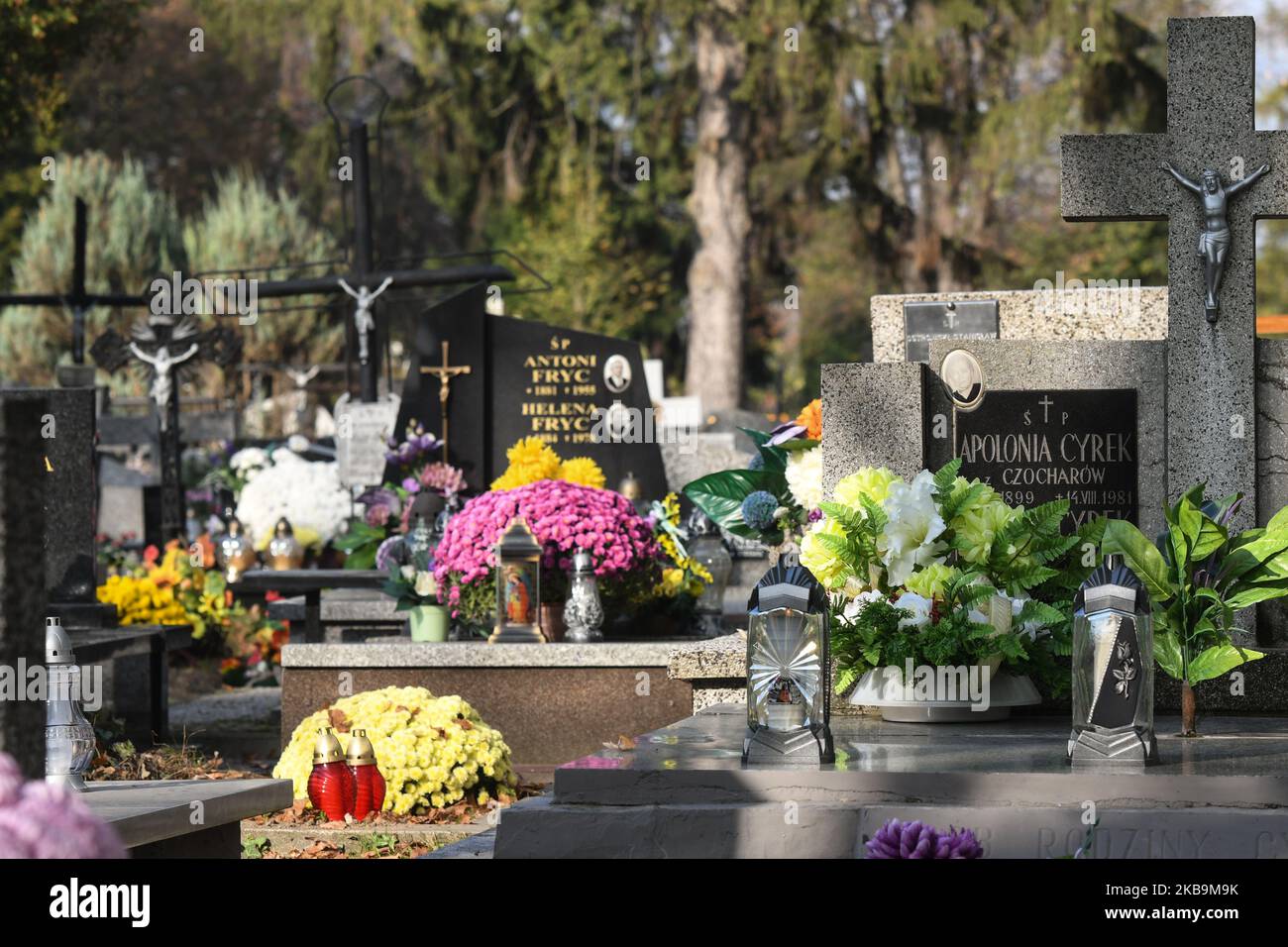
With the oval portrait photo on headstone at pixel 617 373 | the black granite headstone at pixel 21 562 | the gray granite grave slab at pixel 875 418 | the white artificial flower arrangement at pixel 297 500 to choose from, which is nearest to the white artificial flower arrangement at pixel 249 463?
the white artificial flower arrangement at pixel 297 500

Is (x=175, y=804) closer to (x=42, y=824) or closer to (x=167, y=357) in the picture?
(x=42, y=824)

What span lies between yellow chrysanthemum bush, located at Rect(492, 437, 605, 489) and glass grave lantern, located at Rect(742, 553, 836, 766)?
213 inches

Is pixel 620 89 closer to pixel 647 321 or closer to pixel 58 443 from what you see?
pixel 647 321

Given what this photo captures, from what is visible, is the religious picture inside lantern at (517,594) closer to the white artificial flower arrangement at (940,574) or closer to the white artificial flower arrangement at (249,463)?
the white artificial flower arrangement at (940,574)

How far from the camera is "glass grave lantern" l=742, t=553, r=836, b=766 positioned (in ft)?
15.2

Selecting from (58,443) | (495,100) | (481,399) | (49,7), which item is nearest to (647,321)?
(495,100)

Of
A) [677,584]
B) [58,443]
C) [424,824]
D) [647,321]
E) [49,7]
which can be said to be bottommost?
[424,824]

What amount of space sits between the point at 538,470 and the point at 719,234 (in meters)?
14.7

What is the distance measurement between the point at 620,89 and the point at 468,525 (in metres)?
16.5

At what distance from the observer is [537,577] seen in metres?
8.48

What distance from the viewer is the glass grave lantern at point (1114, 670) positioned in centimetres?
453

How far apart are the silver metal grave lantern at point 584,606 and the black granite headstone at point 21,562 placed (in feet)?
19.0

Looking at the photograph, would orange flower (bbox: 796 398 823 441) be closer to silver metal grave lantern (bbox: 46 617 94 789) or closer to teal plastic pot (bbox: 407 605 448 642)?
teal plastic pot (bbox: 407 605 448 642)

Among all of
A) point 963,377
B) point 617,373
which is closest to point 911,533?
point 963,377
